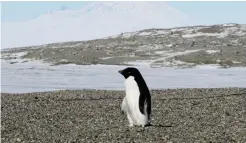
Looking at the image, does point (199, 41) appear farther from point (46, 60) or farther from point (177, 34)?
point (46, 60)

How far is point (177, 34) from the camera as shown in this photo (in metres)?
73.7

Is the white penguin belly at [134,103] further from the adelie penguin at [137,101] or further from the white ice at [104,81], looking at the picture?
the white ice at [104,81]

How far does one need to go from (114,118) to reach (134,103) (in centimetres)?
165

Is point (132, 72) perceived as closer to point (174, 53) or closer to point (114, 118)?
point (114, 118)

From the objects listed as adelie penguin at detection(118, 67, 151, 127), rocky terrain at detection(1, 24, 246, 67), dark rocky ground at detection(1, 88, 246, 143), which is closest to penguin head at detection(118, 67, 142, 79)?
adelie penguin at detection(118, 67, 151, 127)

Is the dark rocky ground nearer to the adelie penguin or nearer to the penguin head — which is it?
the adelie penguin

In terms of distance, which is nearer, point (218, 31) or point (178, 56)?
point (178, 56)

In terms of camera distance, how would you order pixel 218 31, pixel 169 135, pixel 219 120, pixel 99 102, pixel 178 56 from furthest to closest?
pixel 218 31, pixel 178 56, pixel 99 102, pixel 219 120, pixel 169 135

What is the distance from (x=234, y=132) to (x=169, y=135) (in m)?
1.39

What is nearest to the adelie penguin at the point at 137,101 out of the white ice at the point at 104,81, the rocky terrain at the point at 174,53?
the white ice at the point at 104,81

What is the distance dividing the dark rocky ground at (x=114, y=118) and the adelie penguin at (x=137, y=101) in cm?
32

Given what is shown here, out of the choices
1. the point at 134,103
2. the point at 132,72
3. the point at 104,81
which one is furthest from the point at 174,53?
the point at 134,103

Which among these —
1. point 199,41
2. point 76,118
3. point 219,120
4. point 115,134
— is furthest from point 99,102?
point 199,41

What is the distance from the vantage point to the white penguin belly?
37.8 ft
